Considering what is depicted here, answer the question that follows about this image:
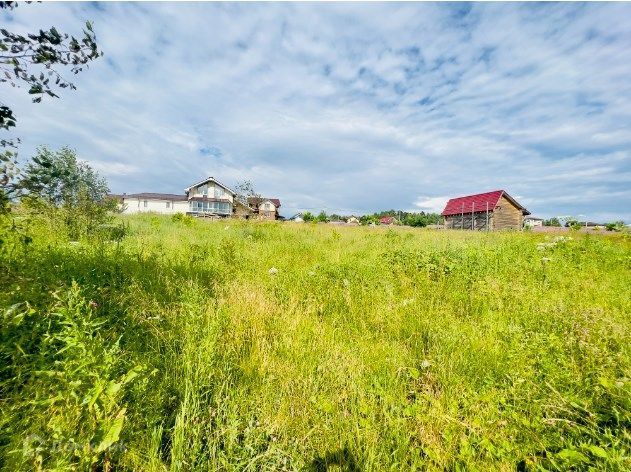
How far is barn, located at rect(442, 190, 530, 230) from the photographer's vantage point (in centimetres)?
3431

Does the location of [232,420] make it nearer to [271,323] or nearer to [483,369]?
[271,323]

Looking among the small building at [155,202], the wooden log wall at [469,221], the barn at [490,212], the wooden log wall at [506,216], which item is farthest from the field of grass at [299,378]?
the small building at [155,202]

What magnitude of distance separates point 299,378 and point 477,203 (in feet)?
135

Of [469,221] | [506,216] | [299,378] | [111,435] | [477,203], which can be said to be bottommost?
[299,378]

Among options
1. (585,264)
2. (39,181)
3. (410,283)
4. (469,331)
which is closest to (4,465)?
(39,181)

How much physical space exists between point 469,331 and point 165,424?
314cm

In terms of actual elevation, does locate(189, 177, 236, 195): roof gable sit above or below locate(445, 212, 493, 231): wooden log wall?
above

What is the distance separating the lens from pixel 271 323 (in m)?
3.21

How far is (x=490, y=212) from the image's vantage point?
34.4 m

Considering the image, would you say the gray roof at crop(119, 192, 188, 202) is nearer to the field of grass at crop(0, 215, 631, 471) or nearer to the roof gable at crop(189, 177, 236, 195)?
the roof gable at crop(189, 177, 236, 195)

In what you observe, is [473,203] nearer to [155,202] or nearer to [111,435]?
[111,435]

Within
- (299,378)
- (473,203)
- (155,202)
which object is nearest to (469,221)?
(473,203)

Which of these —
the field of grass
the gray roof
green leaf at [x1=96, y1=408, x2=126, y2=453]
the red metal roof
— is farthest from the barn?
the gray roof

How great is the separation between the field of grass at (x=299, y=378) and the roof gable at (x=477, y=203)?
35118mm
